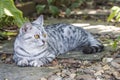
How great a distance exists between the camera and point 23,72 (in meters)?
3.94

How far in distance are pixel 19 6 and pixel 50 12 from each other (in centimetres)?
86

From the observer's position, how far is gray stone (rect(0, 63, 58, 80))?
379 cm

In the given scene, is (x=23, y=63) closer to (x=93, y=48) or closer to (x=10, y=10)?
(x=10, y=10)

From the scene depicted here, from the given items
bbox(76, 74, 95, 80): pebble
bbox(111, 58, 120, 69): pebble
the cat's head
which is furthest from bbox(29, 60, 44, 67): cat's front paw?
bbox(111, 58, 120, 69): pebble

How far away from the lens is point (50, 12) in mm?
7836

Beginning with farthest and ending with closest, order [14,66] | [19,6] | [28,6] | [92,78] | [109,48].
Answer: [28,6]
[19,6]
[109,48]
[14,66]
[92,78]

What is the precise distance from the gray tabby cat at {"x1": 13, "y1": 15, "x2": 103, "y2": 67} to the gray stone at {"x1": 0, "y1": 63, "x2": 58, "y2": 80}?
10cm

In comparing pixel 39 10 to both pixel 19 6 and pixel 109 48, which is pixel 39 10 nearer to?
pixel 19 6

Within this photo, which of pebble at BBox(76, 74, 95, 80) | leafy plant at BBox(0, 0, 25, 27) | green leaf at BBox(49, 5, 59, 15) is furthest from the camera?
green leaf at BBox(49, 5, 59, 15)

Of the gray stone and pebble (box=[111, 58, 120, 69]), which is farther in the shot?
pebble (box=[111, 58, 120, 69])

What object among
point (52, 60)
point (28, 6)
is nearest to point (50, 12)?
point (28, 6)

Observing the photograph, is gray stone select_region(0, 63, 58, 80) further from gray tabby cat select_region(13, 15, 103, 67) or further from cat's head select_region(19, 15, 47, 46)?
cat's head select_region(19, 15, 47, 46)

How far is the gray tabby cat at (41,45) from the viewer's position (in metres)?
4.09

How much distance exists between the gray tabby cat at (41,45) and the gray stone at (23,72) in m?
0.10
